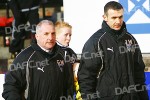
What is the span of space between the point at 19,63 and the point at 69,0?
3.37 m

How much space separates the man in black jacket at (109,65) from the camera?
490 cm

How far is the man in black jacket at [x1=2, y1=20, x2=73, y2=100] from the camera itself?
4.64m

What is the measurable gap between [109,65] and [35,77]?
78cm

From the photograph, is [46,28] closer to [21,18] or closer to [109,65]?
[109,65]

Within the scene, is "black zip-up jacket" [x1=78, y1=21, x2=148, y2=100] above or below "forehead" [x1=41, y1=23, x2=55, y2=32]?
below

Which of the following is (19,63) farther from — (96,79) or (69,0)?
(69,0)

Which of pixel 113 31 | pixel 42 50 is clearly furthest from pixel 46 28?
pixel 113 31

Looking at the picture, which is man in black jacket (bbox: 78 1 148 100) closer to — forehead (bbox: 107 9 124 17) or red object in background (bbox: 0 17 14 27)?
forehead (bbox: 107 9 124 17)

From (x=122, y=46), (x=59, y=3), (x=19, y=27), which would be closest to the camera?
(x=122, y=46)

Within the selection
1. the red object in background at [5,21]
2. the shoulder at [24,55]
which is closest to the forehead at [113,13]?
the shoulder at [24,55]

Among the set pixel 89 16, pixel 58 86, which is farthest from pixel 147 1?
pixel 58 86

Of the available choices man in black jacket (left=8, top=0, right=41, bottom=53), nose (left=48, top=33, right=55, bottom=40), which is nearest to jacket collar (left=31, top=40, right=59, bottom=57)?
nose (left=48, top=33, right=55, bottom=40)

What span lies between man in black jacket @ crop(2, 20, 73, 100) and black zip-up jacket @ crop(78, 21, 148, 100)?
0.27 metres

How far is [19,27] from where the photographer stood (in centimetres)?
956
